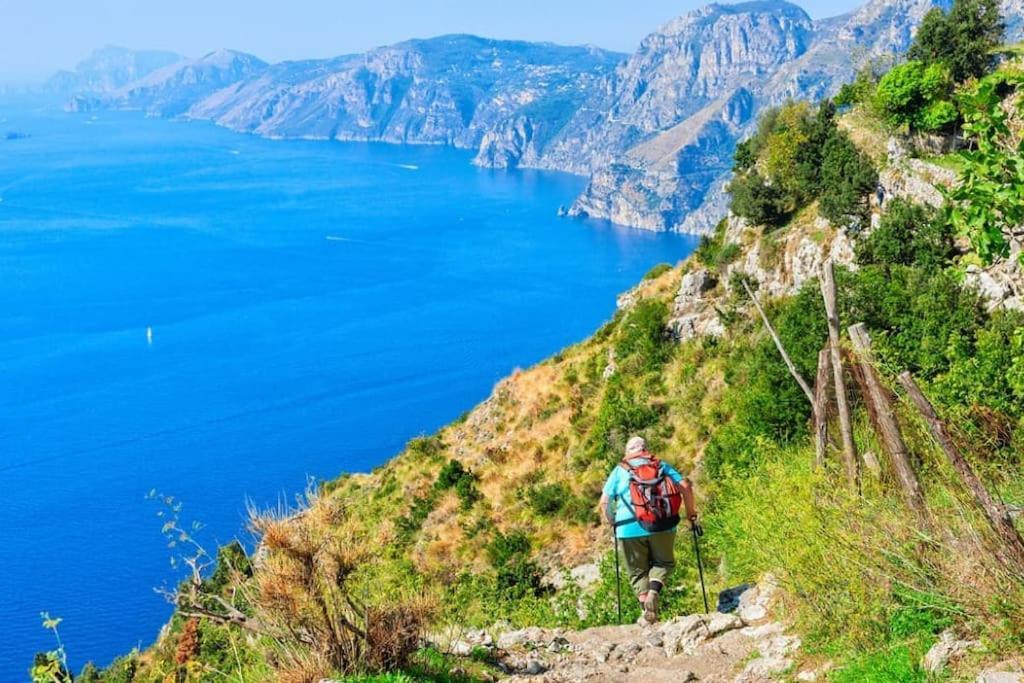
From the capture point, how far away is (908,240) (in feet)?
57.3

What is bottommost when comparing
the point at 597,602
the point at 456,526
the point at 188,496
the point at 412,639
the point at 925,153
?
the point at 188,496

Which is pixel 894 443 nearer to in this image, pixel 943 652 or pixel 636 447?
pixel 943 652

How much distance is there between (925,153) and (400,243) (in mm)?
139496

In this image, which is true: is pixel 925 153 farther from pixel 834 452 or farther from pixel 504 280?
pixel 504 280

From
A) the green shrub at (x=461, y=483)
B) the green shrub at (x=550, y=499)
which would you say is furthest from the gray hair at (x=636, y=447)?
the green shrub at (x=461, y=483)

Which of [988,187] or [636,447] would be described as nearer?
[988,187]

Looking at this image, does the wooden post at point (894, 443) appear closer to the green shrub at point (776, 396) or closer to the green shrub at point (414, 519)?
the green shrub at point (776, 396)

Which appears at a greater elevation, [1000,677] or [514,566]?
[1000,677]

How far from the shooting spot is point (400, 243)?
6097 inches

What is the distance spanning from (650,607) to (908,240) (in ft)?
39.3

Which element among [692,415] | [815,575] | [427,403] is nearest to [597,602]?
[815,575]

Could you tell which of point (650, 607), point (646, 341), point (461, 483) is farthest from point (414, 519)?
point (650, 607)

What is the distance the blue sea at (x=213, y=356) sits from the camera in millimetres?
63625

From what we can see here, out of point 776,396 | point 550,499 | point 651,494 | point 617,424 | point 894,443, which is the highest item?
point 894,443
